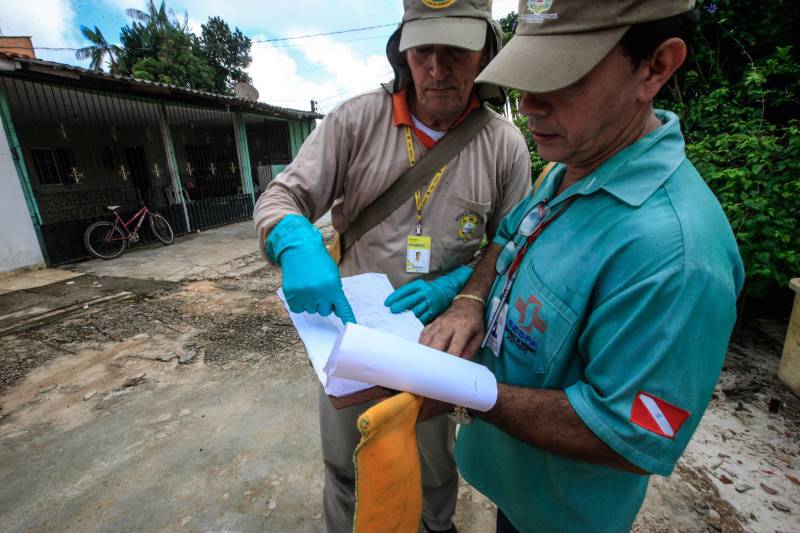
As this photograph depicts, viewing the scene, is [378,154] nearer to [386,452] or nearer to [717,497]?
[386,452]

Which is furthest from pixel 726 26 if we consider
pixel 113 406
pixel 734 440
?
→ pixel 113 406

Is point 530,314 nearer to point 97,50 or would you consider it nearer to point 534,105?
point 534,105

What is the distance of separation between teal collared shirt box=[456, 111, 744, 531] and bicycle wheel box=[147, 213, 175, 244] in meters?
8.60

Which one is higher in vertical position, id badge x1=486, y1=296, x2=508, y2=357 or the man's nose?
the man's nose

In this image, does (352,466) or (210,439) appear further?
(210,439)

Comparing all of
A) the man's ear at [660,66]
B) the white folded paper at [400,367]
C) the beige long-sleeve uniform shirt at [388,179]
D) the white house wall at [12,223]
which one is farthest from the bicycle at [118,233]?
the man's ear at [660,66]

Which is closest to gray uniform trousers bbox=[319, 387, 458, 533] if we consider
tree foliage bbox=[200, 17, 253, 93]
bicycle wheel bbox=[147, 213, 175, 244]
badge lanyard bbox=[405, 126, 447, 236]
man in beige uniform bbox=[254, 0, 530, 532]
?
man in beige uniform bbox=[254, 0, 530, 532]

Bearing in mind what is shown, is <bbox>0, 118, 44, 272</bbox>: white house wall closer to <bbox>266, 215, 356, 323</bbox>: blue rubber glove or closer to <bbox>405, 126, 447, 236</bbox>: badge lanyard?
<bbox>266, 215, 356, 323</bbox>: blue rubber glove

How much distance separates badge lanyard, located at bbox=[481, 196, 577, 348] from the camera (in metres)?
0.97

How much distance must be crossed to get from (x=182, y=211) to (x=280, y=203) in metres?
8.70

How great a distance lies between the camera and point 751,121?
319cm

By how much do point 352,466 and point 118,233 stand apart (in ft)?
25.7

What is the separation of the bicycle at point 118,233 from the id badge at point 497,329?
795 centimetres

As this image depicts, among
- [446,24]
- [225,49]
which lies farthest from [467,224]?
[225,49]
